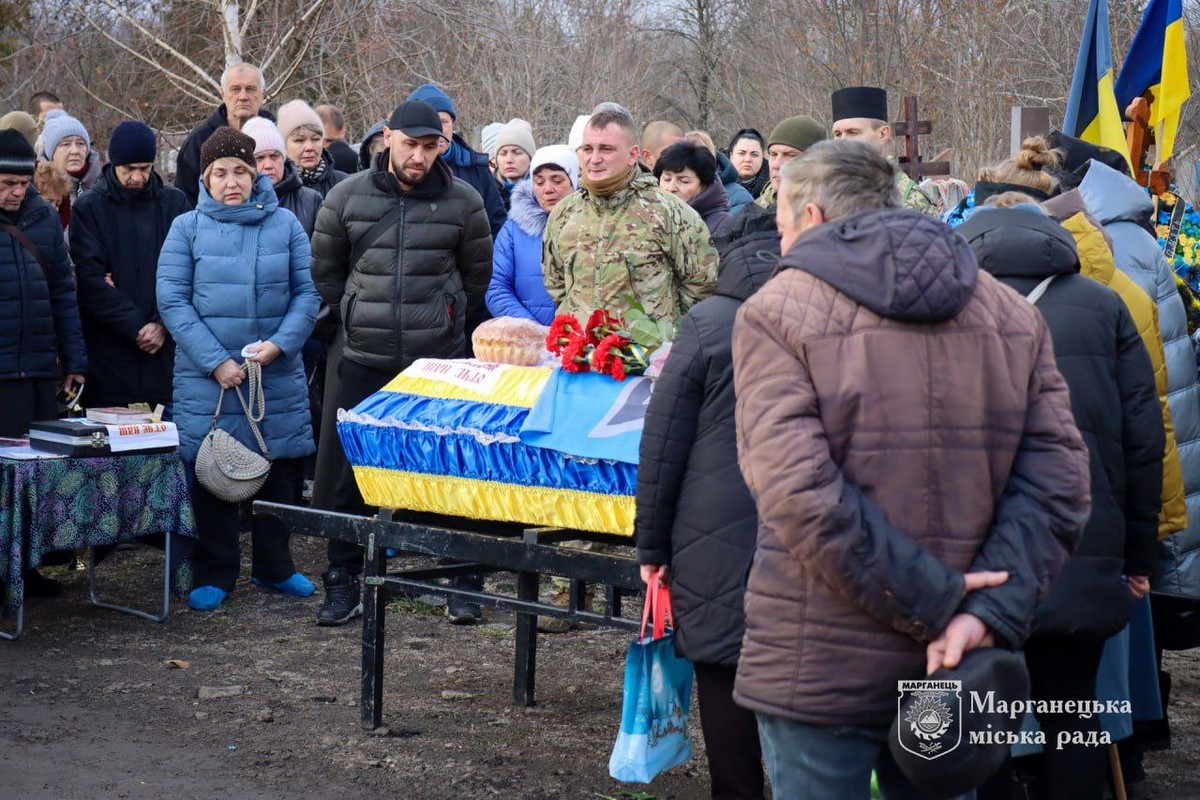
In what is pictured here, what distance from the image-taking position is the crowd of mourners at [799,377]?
2705 mm

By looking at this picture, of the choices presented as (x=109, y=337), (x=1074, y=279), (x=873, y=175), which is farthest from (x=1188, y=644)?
(x=109, y=337)

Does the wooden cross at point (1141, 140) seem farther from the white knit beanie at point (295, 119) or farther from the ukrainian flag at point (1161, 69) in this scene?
the white knit beanie at point (295, 119)

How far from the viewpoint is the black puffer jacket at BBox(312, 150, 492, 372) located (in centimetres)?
676

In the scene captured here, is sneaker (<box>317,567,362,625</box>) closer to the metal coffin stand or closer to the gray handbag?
the gray handbag

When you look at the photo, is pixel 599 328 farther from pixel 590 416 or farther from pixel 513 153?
pixel 513 153

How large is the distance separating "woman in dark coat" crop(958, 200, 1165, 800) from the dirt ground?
1.16m

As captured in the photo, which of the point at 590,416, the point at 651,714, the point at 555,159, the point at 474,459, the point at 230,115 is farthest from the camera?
the point at 230,115

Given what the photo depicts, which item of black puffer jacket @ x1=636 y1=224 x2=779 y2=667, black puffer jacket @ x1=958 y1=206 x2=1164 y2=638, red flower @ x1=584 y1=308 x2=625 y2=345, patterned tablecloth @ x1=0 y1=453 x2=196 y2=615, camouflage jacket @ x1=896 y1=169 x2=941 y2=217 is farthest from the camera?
patterned tablecloth @ x1=0 y1=453 x2=196 y2=615

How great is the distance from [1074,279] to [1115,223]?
120 cm

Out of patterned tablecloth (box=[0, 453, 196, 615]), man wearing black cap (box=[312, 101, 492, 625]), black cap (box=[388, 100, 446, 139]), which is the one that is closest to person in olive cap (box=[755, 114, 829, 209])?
man wearing black cap (box=[312, 101, 492, 625])

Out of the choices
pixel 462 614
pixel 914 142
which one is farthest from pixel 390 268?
pixel 914 142

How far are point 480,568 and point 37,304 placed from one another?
3000mm

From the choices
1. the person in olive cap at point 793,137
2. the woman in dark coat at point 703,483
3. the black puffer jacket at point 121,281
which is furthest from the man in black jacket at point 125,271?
the woman in dark coat at point 703,483

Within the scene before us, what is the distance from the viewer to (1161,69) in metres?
7.11
